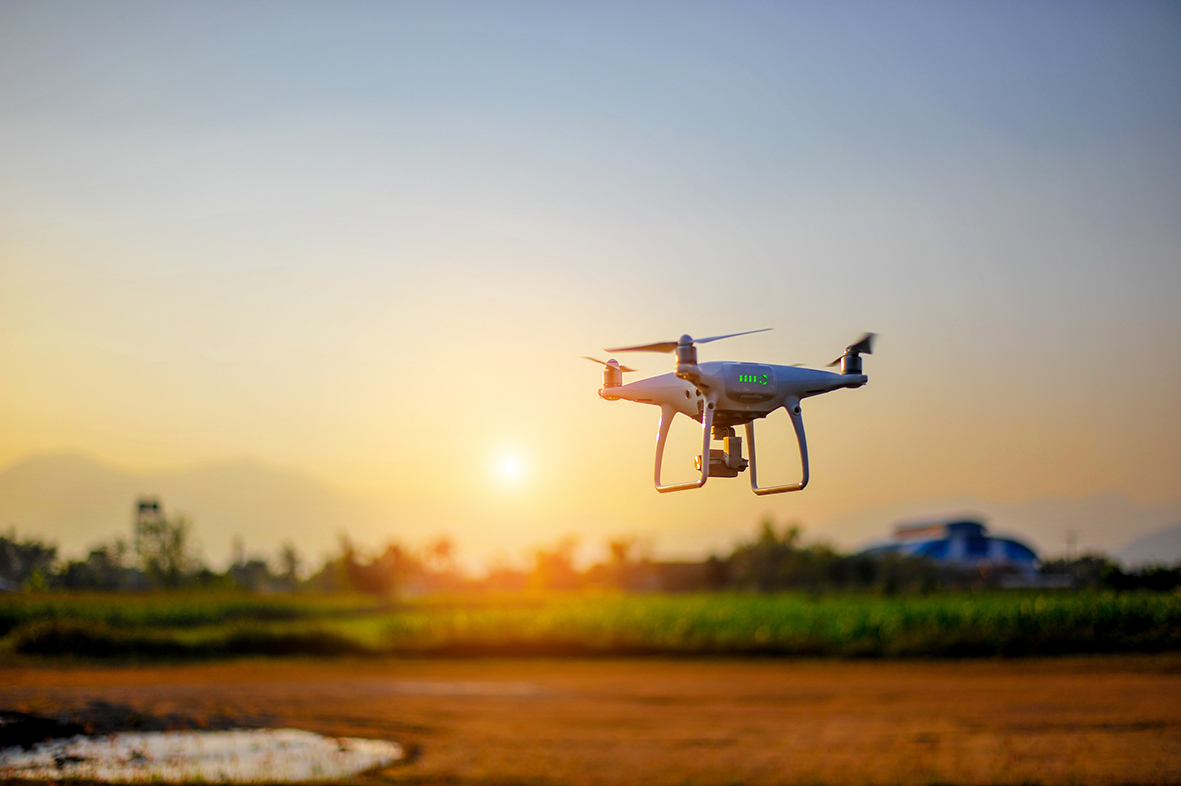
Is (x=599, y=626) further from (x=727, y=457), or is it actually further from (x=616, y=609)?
(x=727, y=457)

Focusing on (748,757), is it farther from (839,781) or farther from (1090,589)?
(1090,589)

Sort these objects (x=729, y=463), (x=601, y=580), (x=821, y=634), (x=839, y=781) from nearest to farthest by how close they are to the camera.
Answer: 1. (x=729, y=463)
2. (x=839, y=781)
3. (x=821, y=634)
4. (x=601, y=580)

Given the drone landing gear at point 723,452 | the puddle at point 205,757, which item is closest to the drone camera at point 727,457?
the drone landing gear at point 723,452

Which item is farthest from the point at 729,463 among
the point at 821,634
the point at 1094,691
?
the point at 821,634

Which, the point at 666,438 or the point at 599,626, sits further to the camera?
the point at 599,626

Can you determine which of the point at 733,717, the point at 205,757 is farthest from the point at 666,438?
the point at 733,717

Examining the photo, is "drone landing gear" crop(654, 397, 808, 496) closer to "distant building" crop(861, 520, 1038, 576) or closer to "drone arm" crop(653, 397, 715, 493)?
"drone arm" crop(653, 397, 715, 493)

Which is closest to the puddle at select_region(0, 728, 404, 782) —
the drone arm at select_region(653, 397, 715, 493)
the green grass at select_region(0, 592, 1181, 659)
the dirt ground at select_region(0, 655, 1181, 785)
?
the dirt ground at select_region(0, 655, 1181, 785)
